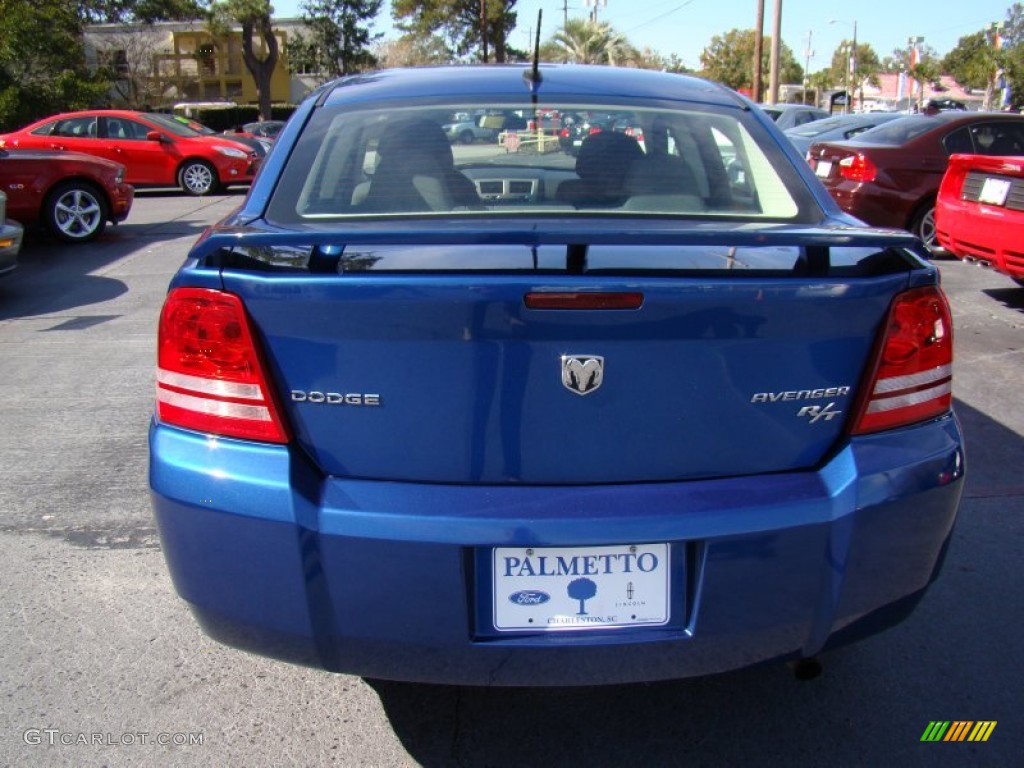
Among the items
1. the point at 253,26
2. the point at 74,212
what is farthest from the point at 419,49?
the point at 74,212

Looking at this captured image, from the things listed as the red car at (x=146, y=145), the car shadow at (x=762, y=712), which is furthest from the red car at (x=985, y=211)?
the red car at (x=146, y=145)

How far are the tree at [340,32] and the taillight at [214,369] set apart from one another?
164 feet

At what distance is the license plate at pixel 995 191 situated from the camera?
6.41m

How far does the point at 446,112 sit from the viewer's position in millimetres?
2871

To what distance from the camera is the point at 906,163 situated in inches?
351

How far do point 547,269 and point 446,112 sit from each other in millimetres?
1205

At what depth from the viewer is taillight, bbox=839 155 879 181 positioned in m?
8.88

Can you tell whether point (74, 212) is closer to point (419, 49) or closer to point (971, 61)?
point (419, 49)

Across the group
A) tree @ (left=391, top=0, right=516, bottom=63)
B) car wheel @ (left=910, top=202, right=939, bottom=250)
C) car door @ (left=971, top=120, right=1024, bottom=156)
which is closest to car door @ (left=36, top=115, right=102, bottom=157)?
car wheel @ (left=910, top=202, right=939, bottom=250)

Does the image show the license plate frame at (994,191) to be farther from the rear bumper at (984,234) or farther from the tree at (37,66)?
the tree at (37,66)

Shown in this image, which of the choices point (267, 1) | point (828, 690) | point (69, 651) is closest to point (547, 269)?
point (828, 690)

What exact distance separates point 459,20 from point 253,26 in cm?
1489

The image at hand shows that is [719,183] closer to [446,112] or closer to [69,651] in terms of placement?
[446,112]

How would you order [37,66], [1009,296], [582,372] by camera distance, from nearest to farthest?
1. [582,372]
2. [1009,296]
3. [37,66]
